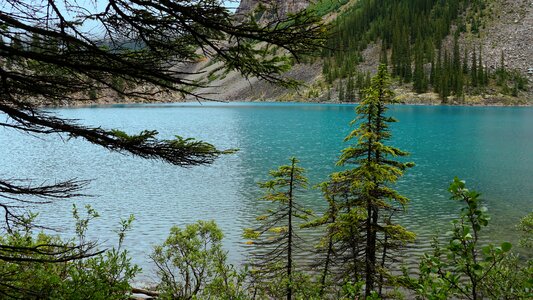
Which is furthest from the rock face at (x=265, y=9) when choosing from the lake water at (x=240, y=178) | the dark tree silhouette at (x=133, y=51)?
the lake water at (x=240, y=178)

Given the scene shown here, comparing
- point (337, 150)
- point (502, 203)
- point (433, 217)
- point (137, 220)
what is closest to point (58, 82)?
point (137, 220)

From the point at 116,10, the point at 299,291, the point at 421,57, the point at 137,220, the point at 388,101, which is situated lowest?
the point at 137,220

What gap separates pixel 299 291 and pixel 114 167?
43244 mm

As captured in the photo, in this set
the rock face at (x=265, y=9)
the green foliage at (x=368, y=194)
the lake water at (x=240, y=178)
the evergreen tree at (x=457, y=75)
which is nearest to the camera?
the rock face at (x=265, y=9)

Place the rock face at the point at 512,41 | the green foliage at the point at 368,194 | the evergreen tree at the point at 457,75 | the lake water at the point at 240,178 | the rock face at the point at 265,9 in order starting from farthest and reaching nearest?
the rock face at the point at 512,41, the evergreen tree at the point at 457,75, the lake water at the point at 240,178, the green foliage at the point at 368,194, the rock face at the point at 265,9

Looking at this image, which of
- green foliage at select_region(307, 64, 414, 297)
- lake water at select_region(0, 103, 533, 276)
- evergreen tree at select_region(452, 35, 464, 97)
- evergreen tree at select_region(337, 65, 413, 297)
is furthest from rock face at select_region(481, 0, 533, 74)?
green foliage at select_region(307, 64, 414, 297)

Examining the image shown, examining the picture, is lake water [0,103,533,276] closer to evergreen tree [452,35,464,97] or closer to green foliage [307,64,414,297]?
green foliage [307,64,414,297]

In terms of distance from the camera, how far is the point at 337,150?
2378 inches

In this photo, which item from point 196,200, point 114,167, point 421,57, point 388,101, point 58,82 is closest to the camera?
point 58,82

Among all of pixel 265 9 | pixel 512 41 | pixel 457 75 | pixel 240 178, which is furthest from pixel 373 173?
pixel 512 41

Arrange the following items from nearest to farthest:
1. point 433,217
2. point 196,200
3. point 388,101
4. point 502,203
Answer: point 388,101 → point 433,217 → point 502,203 → point 196,200

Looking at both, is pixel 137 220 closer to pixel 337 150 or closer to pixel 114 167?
pixel 114 167

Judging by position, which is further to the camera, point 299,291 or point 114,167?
point 114,167

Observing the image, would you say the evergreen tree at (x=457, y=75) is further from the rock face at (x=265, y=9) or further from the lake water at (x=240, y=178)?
the rock face at (x=265, y=9)
